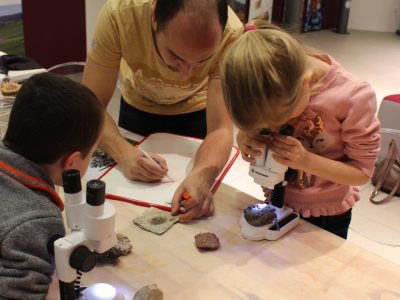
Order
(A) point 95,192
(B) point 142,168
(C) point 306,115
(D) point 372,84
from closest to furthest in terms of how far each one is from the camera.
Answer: (A) point 95,192
(C) point 306,115
(B) point 142,168
(D) point 372,84

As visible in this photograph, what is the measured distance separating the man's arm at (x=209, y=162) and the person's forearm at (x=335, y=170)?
263 mm

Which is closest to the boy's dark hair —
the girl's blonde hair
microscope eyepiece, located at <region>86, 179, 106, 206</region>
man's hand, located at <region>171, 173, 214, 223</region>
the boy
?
the boy

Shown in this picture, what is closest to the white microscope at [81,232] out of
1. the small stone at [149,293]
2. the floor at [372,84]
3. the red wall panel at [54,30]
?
the small stone at [149,293]

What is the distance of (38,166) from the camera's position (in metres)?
0.80

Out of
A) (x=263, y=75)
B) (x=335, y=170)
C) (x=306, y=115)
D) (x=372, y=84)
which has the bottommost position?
(x=372, y=84)

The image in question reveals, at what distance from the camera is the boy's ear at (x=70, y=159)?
84cm

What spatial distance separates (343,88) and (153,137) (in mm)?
654

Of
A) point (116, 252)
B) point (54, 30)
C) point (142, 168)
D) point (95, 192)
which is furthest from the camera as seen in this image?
point (54, 30)

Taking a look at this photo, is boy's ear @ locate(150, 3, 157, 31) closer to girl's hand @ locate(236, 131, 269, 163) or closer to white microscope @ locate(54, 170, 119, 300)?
girl's hand @ locate(236, 131, 269, 163)

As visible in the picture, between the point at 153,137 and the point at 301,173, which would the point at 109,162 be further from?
the point at 301,173

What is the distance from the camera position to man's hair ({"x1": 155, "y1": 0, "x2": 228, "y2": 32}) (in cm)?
113

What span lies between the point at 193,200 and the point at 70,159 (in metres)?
0.37

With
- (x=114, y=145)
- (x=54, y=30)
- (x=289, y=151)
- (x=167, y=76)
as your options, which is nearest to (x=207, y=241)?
(x=289, y=151)

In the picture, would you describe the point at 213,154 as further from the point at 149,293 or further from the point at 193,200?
the point at 149,293
